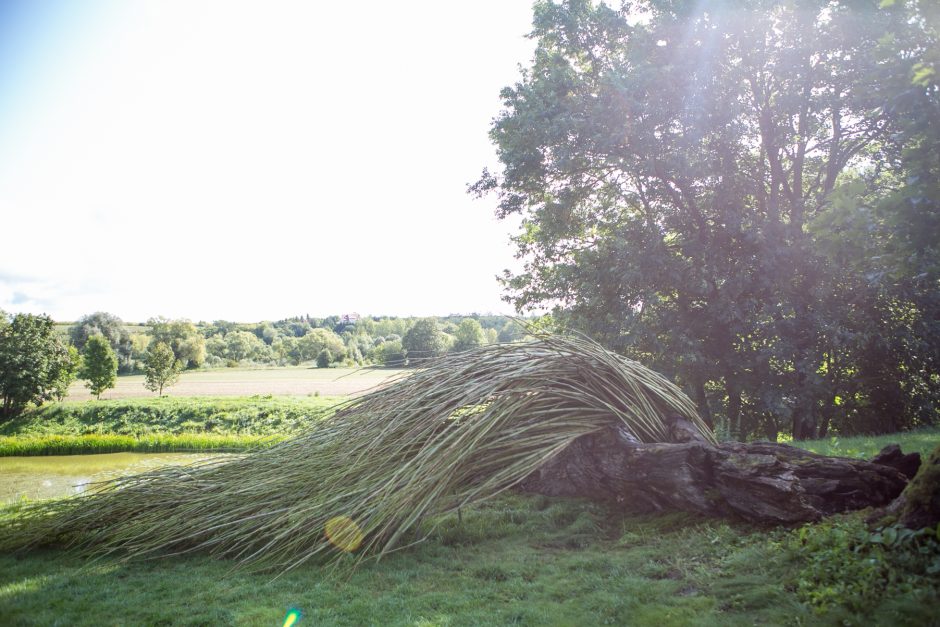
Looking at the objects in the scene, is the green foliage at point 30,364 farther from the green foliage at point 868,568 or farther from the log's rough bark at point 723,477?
the green foliage at point 868,568

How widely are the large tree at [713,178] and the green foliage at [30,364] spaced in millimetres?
26438

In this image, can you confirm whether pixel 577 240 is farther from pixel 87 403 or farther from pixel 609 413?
pixel 87 403

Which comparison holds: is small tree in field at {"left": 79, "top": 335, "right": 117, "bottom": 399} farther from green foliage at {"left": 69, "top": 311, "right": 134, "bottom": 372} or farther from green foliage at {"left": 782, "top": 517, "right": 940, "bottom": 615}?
green foliage at {"left": 782, "top": 517, "right": 940, "bottom": 615}

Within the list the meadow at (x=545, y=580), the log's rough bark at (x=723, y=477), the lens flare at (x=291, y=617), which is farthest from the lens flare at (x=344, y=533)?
the log's rough bark at (x=723, y=477)

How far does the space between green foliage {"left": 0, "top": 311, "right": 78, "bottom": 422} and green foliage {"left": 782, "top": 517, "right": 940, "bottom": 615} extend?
3138 centimetres

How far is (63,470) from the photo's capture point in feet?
41.6

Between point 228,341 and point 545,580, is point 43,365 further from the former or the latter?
point 228,341

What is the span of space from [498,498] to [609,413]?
1.38 meters

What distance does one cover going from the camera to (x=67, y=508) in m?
4.43

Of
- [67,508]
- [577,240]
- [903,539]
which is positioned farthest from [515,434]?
[577,240]

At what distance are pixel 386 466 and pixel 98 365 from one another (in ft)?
101

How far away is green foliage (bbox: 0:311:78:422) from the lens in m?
23.9

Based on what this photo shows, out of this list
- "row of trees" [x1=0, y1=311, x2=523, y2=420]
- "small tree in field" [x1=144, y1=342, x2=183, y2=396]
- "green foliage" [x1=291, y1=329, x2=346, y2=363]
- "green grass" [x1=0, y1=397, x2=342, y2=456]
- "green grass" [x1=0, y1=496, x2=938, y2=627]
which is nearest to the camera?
"green grass" [x1=0, y1=496, x2=938, y2=627]

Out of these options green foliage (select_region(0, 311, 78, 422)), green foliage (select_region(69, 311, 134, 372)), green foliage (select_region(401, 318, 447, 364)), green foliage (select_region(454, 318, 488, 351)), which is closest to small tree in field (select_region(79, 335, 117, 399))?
green foliage (select_region(0, 311, 78, 422))
